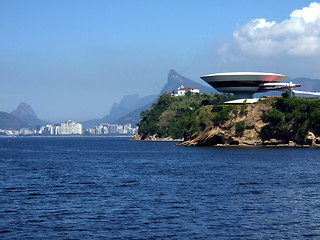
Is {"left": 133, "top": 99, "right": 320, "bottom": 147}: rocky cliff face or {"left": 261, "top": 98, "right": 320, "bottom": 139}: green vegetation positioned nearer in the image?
{"left": 261, "top": 98, "right": 320, "bottom": 139}: green vegetation

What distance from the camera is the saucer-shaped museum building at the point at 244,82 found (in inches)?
6048

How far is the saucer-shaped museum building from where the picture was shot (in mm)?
153625

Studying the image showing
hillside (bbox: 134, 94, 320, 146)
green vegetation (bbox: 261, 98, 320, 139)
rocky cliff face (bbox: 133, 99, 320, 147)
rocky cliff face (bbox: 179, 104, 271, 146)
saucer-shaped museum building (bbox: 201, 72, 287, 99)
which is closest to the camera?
green vegetation (bbox: 261, 98, 320, 139)

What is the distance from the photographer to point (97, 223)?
32.1m

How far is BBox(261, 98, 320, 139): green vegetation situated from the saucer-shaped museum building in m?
16.0

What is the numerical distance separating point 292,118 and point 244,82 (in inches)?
915

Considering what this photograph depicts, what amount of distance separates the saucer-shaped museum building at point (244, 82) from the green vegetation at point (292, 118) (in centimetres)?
1597

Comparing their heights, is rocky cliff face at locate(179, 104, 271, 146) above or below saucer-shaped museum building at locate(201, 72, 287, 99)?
below

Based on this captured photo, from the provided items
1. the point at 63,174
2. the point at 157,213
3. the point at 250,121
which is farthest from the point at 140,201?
the point at 250,121

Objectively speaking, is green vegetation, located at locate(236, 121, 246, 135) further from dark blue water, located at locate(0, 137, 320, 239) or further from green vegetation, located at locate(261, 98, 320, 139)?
dark blue water, located at locate(0, 137, 320, 239)

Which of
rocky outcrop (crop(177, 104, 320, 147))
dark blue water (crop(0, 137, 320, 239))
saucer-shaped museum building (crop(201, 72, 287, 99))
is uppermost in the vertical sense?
saucer-shaped museum building (crop(201, 72, 287, 99))

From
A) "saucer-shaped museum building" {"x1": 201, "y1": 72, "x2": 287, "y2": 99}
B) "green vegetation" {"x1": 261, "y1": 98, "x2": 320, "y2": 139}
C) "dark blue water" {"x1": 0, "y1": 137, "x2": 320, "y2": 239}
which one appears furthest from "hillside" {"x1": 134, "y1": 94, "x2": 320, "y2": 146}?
"dark blue water" {"x1": 0, "y1": 137, "x2": 320, "y2": 239}

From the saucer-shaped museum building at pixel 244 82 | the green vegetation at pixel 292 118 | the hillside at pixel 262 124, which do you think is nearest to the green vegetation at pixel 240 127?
the hillside at pixel 262 124

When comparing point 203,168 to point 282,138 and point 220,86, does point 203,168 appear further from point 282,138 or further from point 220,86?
point 220,86
